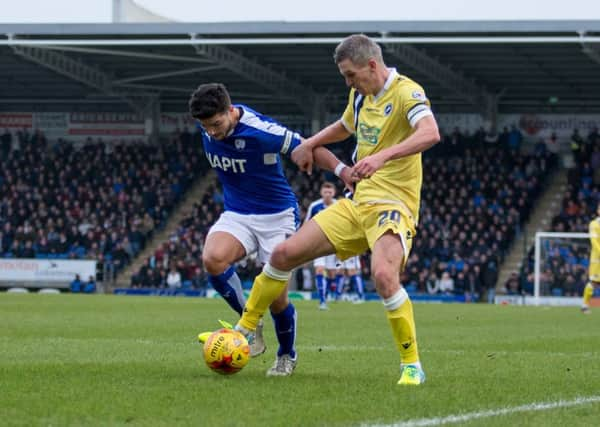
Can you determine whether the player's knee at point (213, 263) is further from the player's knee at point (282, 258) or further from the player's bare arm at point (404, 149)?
the player's bare arm at point (404, 149)

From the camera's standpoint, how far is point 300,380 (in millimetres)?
7621

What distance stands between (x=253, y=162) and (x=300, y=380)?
1836 mm

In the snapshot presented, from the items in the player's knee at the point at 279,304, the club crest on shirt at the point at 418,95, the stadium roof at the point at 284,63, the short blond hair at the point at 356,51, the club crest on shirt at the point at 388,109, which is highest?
the stadium roof at the point at 284,63

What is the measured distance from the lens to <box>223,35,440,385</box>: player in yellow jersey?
7.29 m

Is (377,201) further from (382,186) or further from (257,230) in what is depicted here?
(257,230)

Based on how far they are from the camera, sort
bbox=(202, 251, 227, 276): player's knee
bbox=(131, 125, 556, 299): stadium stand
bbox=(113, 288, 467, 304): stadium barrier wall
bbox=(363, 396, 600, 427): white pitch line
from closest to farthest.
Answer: bbox=(363, 396, 600, 427): white pitch line → bbox=(202, 251, 227, 276): player's knee → bbox=(113, 288, 467, 304): stadium barrier wall → bbox=(131, 125, 556, 299): stadium stand

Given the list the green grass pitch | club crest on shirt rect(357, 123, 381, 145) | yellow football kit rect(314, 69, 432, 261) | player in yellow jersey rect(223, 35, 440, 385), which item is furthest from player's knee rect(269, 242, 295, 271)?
club crest on shirt rect(357, 123, 381, 145)

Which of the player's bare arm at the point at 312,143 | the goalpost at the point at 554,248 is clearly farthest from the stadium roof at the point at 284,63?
the player's bare arm at the point at 312,143

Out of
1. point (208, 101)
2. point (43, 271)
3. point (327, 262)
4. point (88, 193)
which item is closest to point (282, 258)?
point (208, 101)

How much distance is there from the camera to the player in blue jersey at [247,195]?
8.20m

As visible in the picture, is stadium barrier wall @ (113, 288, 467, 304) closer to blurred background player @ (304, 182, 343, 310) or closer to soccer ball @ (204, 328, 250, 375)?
blurred background player @ (304, 182, 343, 310)

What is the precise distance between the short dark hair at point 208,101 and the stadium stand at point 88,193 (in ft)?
94.5

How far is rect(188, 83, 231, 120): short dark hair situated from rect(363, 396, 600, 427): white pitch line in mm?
3103

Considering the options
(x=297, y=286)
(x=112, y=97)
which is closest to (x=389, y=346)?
(x=297, y=286)
